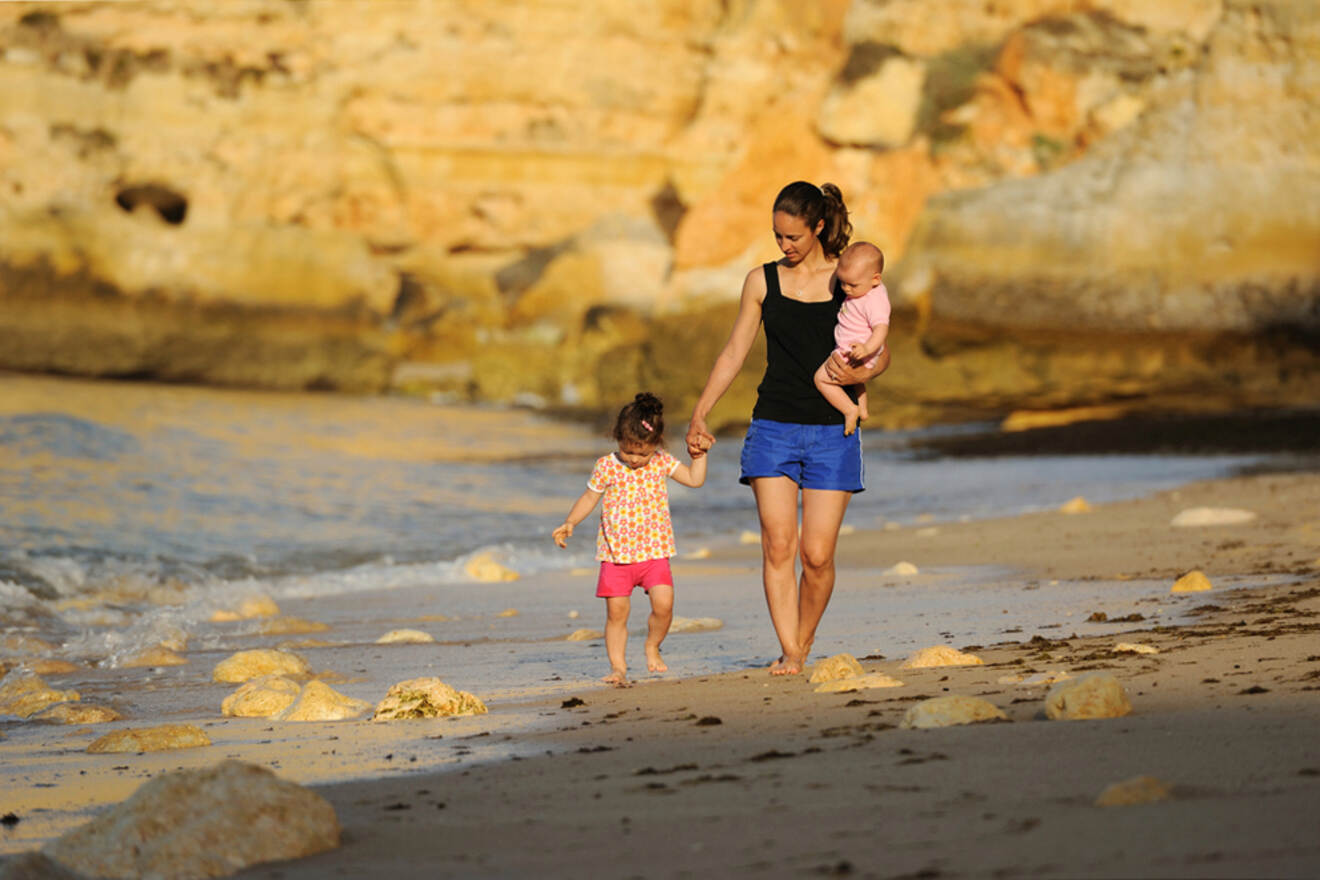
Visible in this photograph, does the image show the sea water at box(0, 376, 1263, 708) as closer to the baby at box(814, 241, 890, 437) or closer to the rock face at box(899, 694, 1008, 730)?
the baby at box(814, 241, 890, 437)

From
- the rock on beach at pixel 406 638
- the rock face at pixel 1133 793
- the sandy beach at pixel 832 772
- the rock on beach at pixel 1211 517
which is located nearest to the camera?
the sandy beach at pixel 832 772

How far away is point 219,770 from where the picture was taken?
2.74 meters

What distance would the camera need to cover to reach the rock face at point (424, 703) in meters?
4.30

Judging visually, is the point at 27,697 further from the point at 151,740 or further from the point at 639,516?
the point at 639,516

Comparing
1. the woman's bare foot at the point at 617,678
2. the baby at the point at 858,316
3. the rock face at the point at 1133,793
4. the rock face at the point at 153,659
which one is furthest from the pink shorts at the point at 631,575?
the rock face at the point at 1133,793

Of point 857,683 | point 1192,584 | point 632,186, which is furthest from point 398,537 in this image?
point 632,186

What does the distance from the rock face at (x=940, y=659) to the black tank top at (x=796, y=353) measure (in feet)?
2.71

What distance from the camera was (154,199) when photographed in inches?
1447

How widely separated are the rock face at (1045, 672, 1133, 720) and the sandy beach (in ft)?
0.20

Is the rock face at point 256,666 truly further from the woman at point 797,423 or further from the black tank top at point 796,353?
the black tank top at point 796,353

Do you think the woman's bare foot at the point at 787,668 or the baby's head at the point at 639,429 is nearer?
the woman's bare foot at the point at 787,668

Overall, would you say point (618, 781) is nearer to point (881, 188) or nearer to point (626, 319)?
point (881, 188)

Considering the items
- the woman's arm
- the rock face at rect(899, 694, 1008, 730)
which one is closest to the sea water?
the woman's arm

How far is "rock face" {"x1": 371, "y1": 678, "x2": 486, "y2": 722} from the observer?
4301 mm
